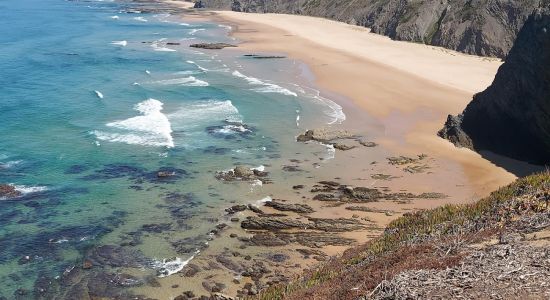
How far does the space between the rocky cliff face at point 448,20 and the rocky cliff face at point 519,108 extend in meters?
31.1

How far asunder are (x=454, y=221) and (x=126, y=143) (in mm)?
25322

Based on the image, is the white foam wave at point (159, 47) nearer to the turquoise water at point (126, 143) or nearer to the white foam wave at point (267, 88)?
the turquoise water at point (126, 143)

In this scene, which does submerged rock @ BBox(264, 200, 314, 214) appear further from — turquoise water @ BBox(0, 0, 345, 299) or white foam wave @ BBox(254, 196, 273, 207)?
turquoise water @ BBox(0, 0, 345, 299)

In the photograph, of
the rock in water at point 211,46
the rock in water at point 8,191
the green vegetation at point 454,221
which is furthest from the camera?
the rock in water at point 211,46

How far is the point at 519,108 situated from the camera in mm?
29562

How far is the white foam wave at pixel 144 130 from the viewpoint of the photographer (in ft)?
115

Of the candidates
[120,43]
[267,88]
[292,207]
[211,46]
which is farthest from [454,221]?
[120,43]

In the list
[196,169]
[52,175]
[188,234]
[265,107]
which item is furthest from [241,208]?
[265,107]

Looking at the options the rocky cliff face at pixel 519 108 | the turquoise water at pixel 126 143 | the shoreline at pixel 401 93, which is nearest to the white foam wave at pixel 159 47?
the turquoise water at pixel 126 143

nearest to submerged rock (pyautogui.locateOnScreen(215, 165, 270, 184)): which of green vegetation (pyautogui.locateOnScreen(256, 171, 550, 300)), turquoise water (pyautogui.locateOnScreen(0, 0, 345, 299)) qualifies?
turquoise water (pyautogui.locateOnScreen(0, 0, 345, 299))

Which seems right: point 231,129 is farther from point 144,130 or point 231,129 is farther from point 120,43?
point 120,43

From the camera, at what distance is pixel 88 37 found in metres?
79.9

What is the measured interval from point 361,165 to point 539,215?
18158mm

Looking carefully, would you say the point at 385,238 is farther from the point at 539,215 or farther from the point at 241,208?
the point at 241,208
